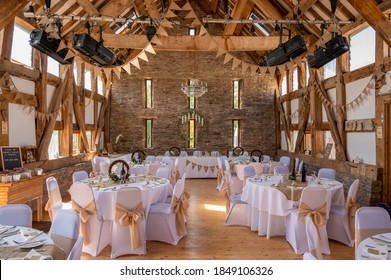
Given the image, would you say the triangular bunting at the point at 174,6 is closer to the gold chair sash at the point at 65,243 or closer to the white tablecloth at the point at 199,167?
the gold chair sash at the point at 65,243

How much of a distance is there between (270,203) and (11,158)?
4944mm

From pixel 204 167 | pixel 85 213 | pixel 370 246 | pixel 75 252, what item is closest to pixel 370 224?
pixel 370 246

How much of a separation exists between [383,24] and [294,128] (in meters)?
7.65

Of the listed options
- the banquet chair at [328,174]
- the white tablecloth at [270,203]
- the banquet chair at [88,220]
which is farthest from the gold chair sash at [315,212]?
the banquet chair at [88,220]

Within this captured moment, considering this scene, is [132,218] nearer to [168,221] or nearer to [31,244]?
[168,221]

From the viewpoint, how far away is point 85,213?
13.8 feet

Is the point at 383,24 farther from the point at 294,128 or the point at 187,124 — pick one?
the point at 187,124

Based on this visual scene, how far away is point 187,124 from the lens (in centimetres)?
1344

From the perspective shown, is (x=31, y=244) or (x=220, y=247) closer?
(x=31, y=244)

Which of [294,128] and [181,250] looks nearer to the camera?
[181,250]

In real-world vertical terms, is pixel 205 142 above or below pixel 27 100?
below

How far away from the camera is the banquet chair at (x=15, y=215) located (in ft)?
9.94

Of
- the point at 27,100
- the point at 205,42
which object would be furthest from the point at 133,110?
the point at 27,100
